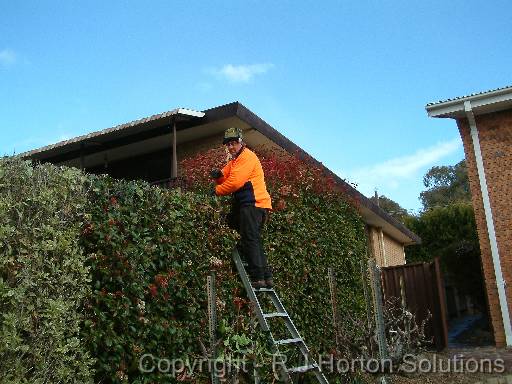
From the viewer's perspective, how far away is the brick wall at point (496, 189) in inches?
462

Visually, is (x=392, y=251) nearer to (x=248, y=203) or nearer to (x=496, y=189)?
(x=496, y=189)

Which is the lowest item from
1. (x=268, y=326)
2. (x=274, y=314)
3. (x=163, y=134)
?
(x=268, y=326)

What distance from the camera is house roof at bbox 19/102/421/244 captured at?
11977 millimetres

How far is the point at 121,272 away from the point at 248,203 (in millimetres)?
1908

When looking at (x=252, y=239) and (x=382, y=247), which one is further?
(x=382, y=247)

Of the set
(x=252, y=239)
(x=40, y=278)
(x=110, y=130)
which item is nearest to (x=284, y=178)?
(x=252, y=239)

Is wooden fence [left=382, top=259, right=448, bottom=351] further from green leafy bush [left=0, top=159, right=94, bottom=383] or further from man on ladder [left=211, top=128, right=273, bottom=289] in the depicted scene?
green leafy bush [left=0, top=159, right=94, bottom=383]

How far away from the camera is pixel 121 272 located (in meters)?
4.41

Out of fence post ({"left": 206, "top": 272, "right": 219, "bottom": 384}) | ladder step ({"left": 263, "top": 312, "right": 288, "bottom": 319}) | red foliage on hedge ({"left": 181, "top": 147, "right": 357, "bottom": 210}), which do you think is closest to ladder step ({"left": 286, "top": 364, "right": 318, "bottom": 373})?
ladder step ({"left": 263, "top": 312, "right": 288, "bottom": 319})

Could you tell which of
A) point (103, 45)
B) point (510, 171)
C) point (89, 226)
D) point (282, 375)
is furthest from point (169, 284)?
point (510, 171)

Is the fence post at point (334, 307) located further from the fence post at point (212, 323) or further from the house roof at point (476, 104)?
the house roof at point (476, 104)

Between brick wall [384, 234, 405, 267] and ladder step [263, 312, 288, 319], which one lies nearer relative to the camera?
ladder step [263, 312, 288, 319]

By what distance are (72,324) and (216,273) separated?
6.15 ft

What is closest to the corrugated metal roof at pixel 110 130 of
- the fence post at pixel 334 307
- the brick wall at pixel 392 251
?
the fence post at pixel 334 307
